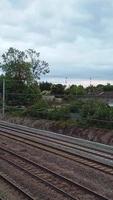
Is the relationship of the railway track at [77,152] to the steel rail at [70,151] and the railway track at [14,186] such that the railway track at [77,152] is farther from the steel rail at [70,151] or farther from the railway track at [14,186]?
the railway track at [14,186]

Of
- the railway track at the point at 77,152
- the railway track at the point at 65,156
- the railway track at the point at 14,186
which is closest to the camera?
the railway track at the point at 14,186

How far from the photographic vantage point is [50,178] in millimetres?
15625

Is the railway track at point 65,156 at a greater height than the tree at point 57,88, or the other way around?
the tree at point 57,88

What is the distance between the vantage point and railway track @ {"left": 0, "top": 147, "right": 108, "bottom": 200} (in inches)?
525

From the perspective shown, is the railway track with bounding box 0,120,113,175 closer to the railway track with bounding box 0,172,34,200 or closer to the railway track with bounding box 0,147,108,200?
the railway track with bounding box 0,147,108,200

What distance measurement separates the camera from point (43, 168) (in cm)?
1744

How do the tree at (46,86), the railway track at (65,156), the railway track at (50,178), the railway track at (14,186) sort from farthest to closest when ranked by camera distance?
the tree at (46,86) < the railway track at (65,156) < the railway track at (50,178) < the railway track at (14,186)

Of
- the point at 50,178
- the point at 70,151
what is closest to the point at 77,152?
the point at 70,151

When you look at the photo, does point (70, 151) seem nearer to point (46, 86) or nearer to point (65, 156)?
point (65, 156)

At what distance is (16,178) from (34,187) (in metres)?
1.64

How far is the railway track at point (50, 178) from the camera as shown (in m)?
13.3

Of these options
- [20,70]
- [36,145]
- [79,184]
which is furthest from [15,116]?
[79,184]

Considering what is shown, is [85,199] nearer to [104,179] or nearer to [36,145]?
[104,179]

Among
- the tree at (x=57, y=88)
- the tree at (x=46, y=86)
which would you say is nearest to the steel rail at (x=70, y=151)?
the tree at (x=57, y=88)
